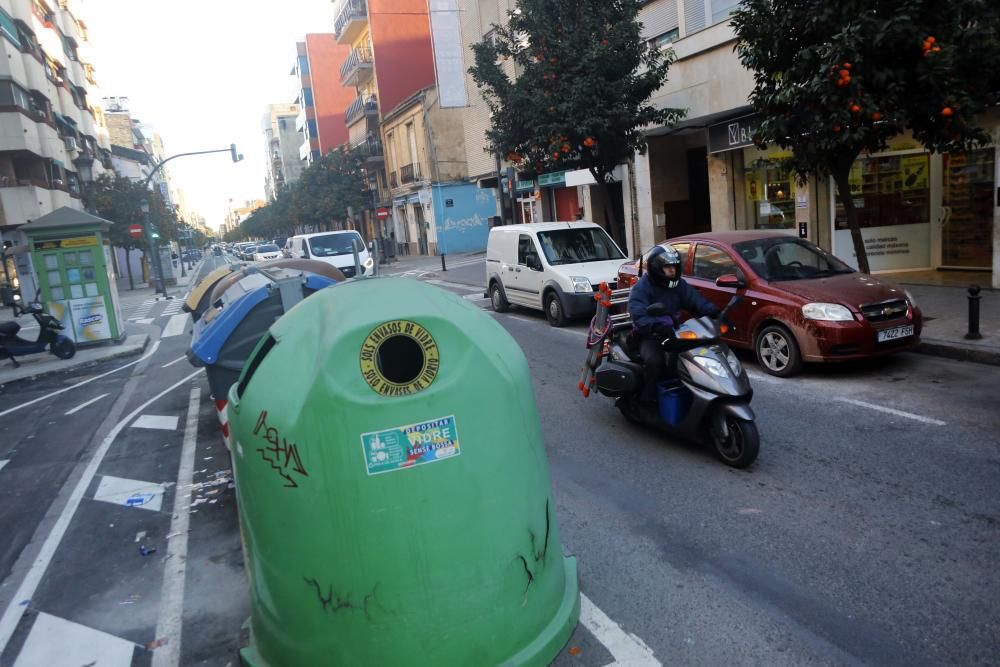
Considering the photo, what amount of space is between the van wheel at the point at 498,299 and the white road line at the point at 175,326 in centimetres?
799

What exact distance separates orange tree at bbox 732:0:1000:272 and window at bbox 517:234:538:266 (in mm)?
4985

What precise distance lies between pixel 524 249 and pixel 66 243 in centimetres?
961

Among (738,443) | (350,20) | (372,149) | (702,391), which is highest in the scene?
(350,20)

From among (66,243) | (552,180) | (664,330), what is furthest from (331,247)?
(664,330)

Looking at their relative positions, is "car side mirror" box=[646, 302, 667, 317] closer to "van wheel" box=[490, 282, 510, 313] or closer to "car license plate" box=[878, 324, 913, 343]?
"car license plate" box=[878, 324, 913, 343]

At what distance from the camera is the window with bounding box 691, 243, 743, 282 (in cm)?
892

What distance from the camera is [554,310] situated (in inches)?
515

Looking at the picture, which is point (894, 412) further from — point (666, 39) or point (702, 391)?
point (666, 39)

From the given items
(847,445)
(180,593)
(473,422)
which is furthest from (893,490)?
(180,593)

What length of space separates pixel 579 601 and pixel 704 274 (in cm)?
656

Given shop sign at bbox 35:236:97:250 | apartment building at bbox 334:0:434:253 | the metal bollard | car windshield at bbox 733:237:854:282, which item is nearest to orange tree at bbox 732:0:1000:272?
car windshield at bbox 733:237:854:282

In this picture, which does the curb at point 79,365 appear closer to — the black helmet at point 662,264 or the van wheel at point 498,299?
the van wheel at point 498,299

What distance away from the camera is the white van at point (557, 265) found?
494 inches

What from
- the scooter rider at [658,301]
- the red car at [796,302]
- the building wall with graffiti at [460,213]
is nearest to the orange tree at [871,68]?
the red car at [796,302]
